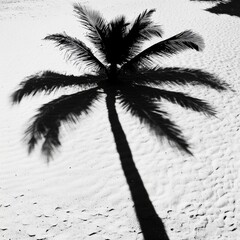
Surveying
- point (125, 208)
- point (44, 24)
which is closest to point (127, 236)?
point (125, 208)

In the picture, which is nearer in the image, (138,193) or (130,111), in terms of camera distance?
(138,193)

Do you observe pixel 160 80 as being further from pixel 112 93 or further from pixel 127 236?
pixel 127 236

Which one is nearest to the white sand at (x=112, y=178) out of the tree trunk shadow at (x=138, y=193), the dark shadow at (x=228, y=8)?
the tree trunk shadow at (x=138, y=193)

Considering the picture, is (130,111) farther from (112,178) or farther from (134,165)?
(112,178)

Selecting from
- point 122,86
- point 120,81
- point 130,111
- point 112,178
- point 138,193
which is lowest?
point 138,193

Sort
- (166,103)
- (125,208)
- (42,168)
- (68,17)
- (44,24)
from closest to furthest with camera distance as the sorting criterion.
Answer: (125,208), (42,168), (166,103), (44,24), (68,17)

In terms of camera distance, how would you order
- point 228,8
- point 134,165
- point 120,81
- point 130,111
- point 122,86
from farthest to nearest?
point 228,8 → point 120,81 → point 122,86 → point 130,111 → point 134,165

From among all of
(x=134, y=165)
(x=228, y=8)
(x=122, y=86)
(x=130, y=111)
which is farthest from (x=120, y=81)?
(x=228, y=8)

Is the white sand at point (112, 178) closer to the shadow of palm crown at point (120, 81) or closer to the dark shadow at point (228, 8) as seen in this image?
the shadow of palm crown at point (120, 81)
